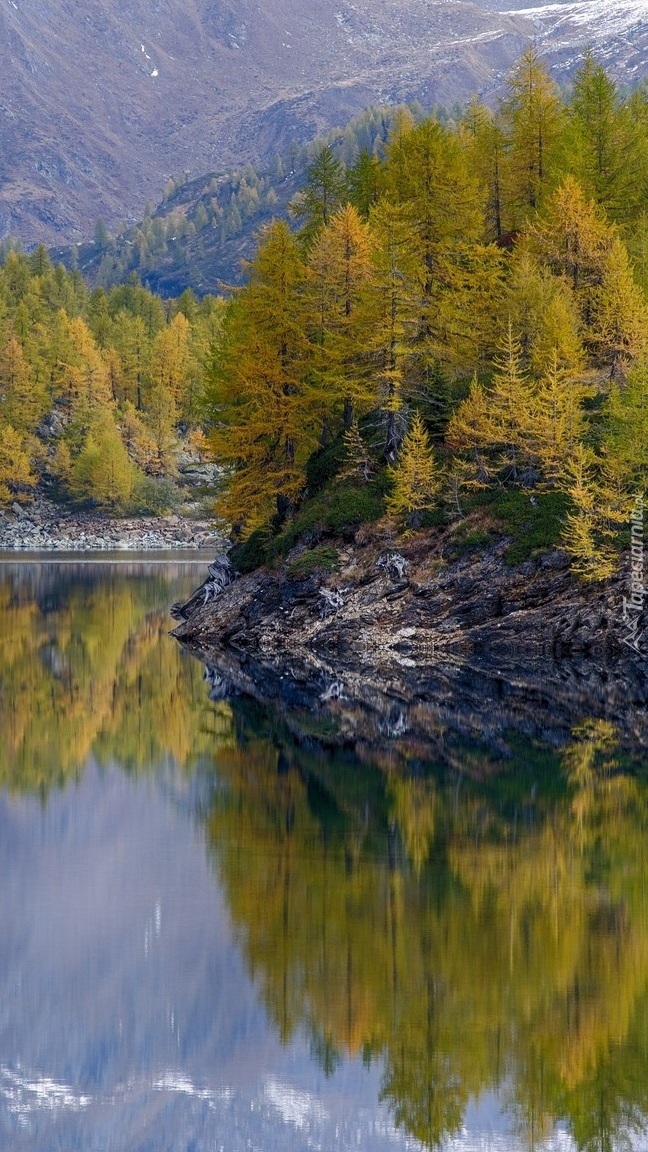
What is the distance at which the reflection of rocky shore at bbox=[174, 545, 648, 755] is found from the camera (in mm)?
38719

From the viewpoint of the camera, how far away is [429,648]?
159 ft

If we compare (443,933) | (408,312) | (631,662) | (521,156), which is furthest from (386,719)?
(521,156)

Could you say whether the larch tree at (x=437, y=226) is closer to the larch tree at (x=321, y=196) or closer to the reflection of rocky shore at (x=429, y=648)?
the larch tree at (x=321, y=196)

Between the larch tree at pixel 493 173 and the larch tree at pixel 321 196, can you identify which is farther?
the larch tree at pixel 493 173

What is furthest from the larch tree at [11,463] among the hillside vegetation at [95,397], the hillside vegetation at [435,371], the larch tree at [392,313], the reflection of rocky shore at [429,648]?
the larch tree at [392,313]

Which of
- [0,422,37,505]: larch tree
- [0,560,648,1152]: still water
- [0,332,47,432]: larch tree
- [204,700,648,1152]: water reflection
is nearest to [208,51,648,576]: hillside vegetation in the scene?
[0,560,648,1152]: still water

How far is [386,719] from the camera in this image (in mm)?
37688

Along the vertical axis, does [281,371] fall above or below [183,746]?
above

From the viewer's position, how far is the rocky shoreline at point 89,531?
137 metres

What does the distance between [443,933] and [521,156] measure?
5758 centimetres

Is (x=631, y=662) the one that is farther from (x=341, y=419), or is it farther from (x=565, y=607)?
(x=341, y=419)

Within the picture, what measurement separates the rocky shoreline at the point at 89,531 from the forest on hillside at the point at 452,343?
70.4 m

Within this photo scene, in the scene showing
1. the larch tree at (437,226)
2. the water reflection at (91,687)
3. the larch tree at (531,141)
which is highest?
the larch tree at (531,141)

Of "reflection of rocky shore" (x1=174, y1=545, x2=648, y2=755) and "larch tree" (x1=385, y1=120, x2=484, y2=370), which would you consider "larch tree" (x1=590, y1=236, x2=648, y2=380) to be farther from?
"reflection of rocky shore" (x1=174, y1=545, x2=648, y2=755)
